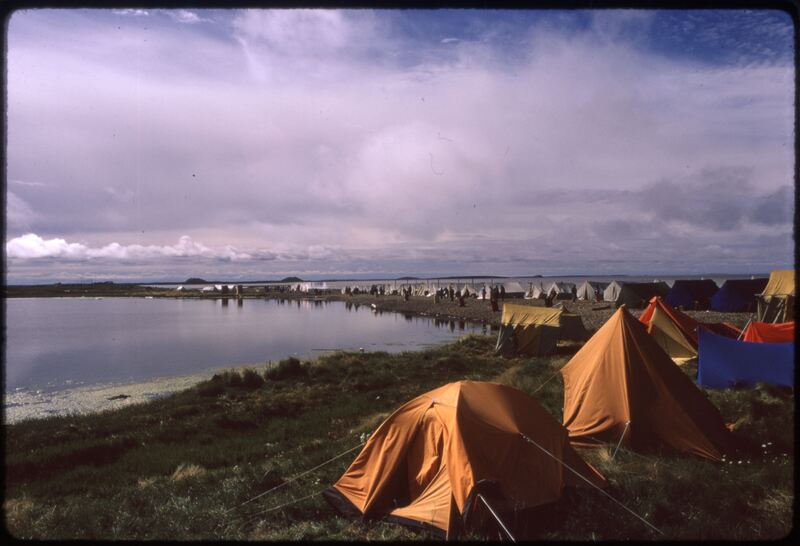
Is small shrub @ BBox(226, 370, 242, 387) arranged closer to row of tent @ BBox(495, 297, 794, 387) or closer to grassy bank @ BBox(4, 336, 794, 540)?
grassy bank @ BBox(4, 336, 794, 540)

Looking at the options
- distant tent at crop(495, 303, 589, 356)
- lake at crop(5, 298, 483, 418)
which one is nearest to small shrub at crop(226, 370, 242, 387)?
lake at crop(5, 298, 483, 418)

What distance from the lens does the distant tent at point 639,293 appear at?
3962 centimetres

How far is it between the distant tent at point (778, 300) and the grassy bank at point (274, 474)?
12.6 meters

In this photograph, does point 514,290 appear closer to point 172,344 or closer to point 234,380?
point 172,344

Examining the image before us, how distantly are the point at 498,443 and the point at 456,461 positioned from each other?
66cm

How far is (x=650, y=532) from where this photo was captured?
577cm

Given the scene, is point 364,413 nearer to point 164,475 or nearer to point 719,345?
point 164,475

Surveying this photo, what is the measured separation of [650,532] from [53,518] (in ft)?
27.2

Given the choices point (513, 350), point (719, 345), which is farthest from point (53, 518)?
point (513, 350)

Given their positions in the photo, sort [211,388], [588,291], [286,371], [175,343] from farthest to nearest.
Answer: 1. [588,291]
2. [175,343]
3. [286,371]
4. [211,388]

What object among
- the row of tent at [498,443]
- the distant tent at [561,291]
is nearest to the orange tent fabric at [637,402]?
the row of tent at [498,443]

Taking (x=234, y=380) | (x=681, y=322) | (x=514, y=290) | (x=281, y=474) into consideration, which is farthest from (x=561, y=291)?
(x=281, y=474)

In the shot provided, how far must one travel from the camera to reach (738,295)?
3109cm

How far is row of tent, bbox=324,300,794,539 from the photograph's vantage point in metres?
6.16
